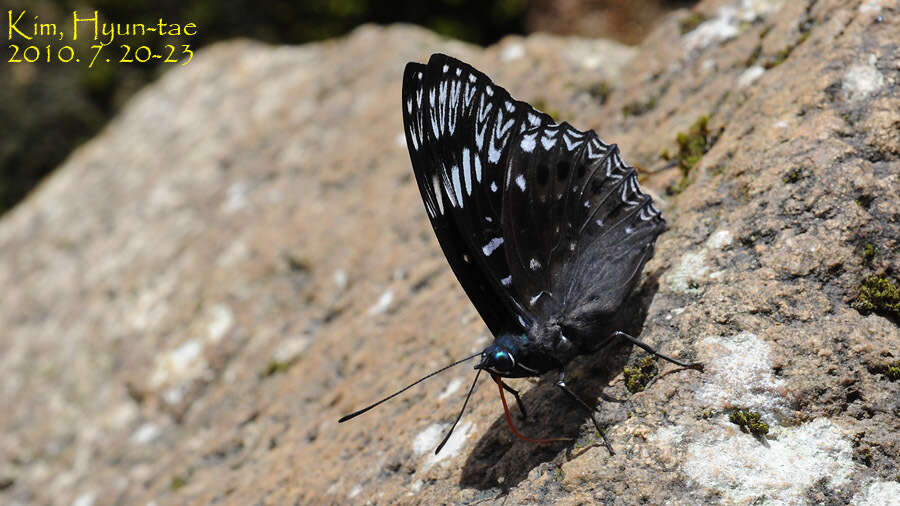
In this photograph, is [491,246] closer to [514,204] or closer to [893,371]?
[514,204]

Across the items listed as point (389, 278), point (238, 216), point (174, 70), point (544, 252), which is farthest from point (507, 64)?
point (174, 70)

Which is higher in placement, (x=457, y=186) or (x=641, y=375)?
(x=457, y=186)

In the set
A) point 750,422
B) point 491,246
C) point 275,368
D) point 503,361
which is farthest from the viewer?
point 275,368

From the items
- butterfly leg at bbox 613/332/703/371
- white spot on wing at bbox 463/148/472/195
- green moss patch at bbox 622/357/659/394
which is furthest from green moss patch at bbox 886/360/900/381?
white spot on wing at bbox 463/148/472/195

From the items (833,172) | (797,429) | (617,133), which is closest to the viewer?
(797,429)

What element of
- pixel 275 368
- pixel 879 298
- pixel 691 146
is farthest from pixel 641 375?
pixel 275 368

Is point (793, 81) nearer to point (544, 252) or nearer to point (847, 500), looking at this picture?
point (544, 252)

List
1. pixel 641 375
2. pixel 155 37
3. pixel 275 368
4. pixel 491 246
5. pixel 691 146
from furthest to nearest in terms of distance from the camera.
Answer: pixel 155 37
pixel 275 368
pixel 691 146
pixel 491 246
pixel 641 375

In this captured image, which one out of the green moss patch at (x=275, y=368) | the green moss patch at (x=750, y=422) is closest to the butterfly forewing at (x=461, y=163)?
the green moss patch at (x=750, y=422)
